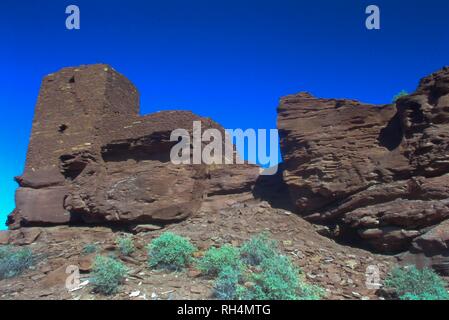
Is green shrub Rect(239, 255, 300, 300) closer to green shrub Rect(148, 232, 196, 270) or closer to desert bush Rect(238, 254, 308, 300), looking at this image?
desert bush Rect(238, 254, 308, 300)

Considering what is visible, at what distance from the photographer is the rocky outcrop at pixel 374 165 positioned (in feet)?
29.2

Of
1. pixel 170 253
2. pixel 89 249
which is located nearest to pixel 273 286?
pixel 170 253

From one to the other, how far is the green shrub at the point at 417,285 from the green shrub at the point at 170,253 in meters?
4.29

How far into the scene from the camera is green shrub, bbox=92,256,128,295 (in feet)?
22.1

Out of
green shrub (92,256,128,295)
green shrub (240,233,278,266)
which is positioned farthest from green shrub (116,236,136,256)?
green shrub (240,233,278,266)

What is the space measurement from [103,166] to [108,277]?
650 centimetres

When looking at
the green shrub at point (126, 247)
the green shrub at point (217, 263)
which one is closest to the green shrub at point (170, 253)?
the green shrub at point (217, 263)

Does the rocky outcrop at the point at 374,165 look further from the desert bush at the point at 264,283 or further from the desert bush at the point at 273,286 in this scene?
the desert bush at the point at 273,286

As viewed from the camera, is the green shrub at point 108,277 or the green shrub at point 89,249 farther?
the green shrub at point 89,249

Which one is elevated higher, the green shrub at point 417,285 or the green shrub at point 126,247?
the green shrub at point 126,247

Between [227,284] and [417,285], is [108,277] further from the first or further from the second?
[417,285]

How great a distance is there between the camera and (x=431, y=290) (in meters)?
6.70
